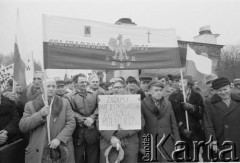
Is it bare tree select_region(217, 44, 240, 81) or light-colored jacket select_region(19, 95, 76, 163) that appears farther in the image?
bare tree select_region(217, 44, 240, 81)

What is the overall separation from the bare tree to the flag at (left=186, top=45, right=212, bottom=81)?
6473mm

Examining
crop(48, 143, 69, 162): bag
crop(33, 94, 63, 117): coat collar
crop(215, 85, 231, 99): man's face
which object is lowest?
crop(48, 143, 69, 162): bag

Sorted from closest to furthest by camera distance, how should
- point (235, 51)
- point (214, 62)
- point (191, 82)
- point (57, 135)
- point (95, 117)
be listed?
1. point (57, 135)
2. point (95, 117)
3. point (191, 82)
4. point (214, 62)
5. point (235, 51)

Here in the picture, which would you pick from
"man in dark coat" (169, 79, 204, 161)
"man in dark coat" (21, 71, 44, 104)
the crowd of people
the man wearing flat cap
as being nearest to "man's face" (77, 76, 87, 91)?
the crowd of people

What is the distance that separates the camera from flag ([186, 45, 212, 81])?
512 centimetres

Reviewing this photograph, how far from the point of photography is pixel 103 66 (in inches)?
161

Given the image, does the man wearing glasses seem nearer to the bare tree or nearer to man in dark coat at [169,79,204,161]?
man in dark coat at [169,79,204,161]

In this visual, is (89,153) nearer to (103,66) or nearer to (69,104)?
(69,104)

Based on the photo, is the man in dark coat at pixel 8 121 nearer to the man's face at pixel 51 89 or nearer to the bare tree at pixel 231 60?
the man's face at pixel 51 89

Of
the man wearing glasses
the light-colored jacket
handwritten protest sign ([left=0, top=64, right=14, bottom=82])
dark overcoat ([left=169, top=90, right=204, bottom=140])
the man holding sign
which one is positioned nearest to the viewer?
the light-colored jacket

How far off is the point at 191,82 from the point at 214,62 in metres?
4.29

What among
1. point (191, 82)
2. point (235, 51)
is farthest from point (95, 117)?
point (235, 51)

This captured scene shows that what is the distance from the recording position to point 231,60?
15.0 metres

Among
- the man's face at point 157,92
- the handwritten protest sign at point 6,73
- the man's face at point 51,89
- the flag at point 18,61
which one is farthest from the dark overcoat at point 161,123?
the handwritten protest sign at point 6,73
